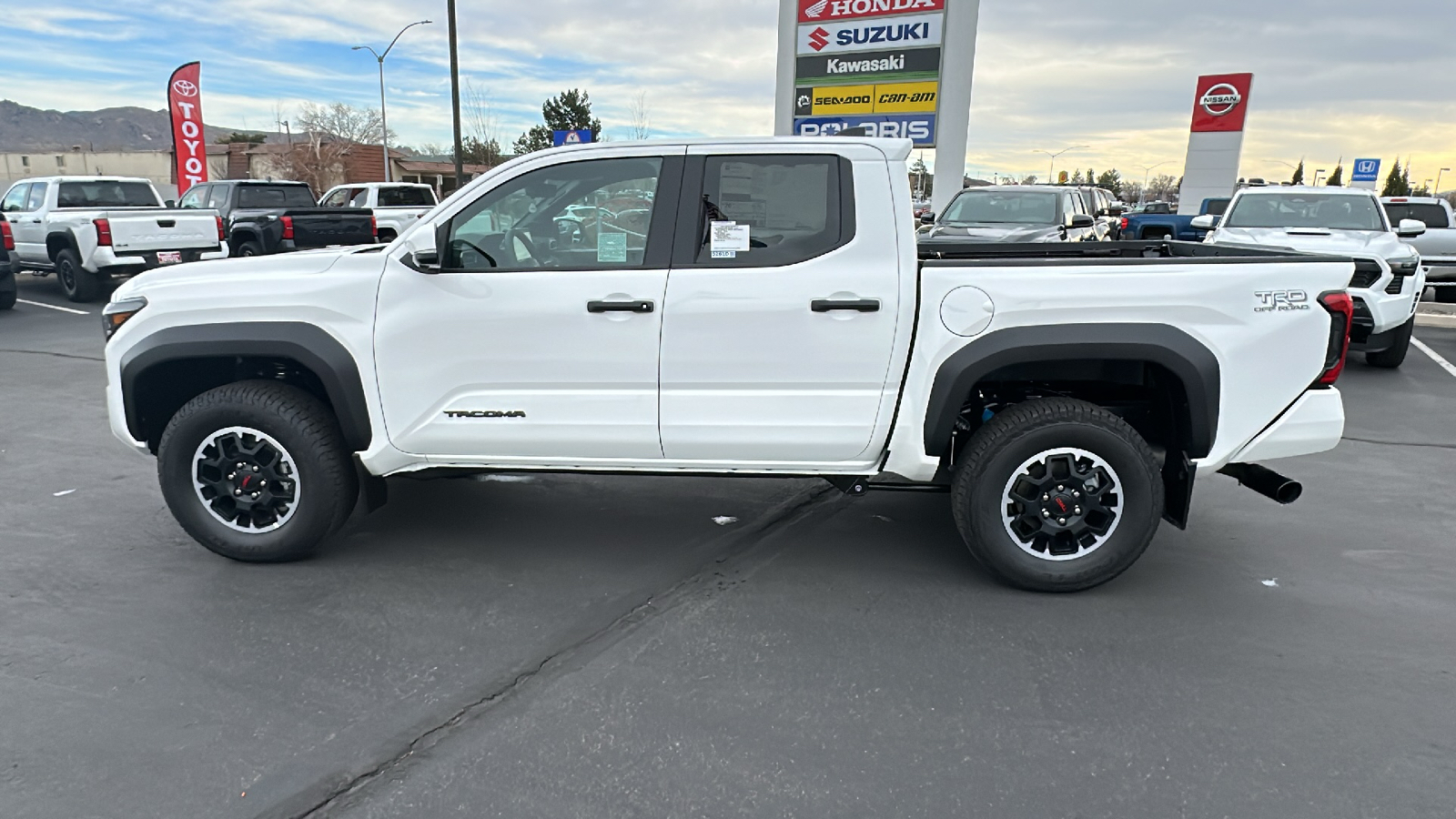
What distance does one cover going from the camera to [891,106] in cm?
1878

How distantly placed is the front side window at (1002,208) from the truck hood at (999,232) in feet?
0.70

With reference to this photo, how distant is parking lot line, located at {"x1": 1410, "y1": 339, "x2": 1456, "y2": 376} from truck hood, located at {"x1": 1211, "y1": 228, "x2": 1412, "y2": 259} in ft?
4.55

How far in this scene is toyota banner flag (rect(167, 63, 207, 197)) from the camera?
85.0 ft

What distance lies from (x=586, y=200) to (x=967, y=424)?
2000mm

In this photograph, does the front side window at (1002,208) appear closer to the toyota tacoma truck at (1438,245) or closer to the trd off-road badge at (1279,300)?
the toyota tacoma truck at (1438,245)

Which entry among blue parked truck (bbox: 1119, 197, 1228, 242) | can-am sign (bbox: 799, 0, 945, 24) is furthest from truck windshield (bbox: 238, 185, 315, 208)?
blue parked truck (bbox: 1119, 197, 1228, 242)

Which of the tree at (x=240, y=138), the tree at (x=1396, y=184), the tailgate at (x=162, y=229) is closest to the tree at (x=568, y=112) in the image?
the tree at (x=240, y=138)

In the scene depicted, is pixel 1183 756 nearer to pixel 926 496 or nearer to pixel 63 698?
pixel 926 496

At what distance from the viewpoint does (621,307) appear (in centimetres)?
381

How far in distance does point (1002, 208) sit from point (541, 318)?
10619 millimetres

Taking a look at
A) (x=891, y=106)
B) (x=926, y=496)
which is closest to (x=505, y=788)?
(x=926, y=496)

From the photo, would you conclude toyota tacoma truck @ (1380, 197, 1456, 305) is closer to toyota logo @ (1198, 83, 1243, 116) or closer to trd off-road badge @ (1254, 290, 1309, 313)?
trd off-road badge @ (1254, 290, 1309, 313)

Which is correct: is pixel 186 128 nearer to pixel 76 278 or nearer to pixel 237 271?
pixel 76 278

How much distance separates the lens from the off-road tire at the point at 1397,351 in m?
9.15
